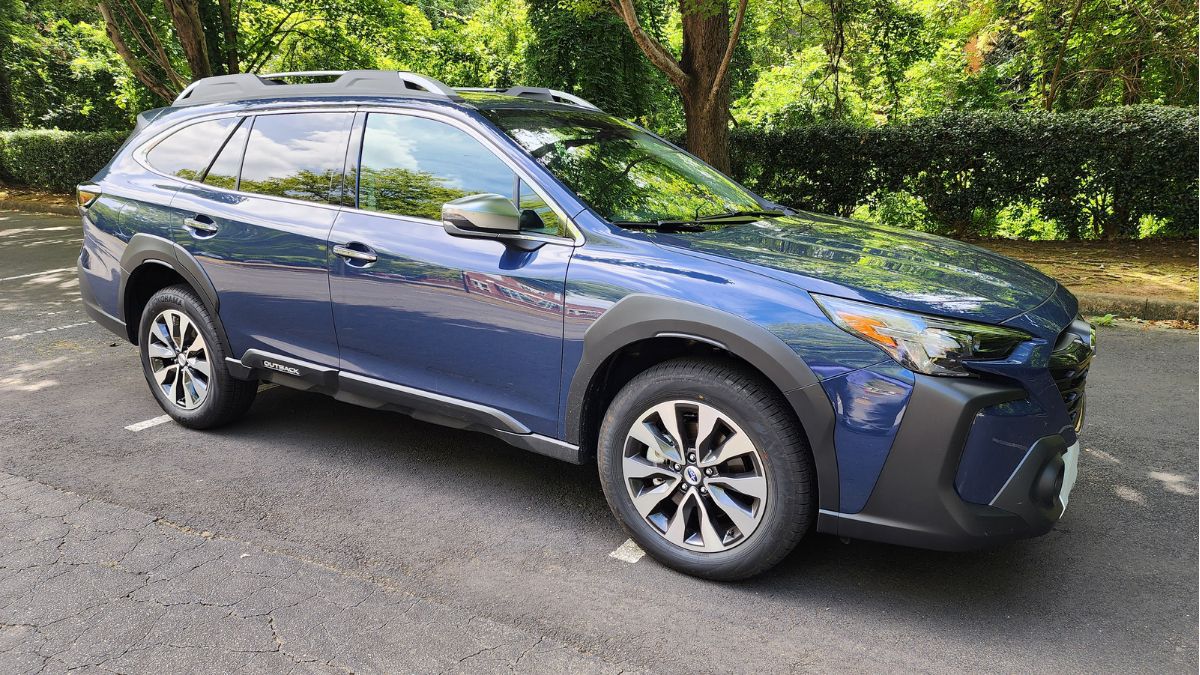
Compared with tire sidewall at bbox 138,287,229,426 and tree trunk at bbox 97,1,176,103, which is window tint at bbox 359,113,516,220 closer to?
tire sidewall at bbox 138,287,229,426

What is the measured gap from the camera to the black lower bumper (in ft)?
8.49

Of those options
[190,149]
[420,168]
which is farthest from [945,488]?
[190,149]

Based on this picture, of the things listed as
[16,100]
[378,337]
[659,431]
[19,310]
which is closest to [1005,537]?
[659,431]

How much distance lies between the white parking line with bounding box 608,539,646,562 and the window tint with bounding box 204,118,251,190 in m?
2.54

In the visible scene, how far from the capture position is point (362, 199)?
3803 mm

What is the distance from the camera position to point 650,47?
28.0 ft

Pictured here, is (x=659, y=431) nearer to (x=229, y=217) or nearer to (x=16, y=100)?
(x=229, y=217)

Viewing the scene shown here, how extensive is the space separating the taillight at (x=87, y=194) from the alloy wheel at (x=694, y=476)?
11.4 ft

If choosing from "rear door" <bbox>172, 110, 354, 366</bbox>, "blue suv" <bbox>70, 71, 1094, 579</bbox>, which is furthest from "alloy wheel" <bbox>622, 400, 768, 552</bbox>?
"rear door" <bbox>172, 110, 354, 366</bbox>

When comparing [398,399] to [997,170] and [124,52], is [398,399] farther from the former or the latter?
[124,52]

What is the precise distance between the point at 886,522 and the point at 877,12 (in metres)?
14.1

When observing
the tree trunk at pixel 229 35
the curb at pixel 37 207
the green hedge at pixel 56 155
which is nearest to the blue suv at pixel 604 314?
the tree trunk at pixel 229 35

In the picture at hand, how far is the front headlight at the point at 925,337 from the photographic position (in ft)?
8.61

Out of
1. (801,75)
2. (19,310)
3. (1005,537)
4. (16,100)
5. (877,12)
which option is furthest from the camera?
(16,100)
